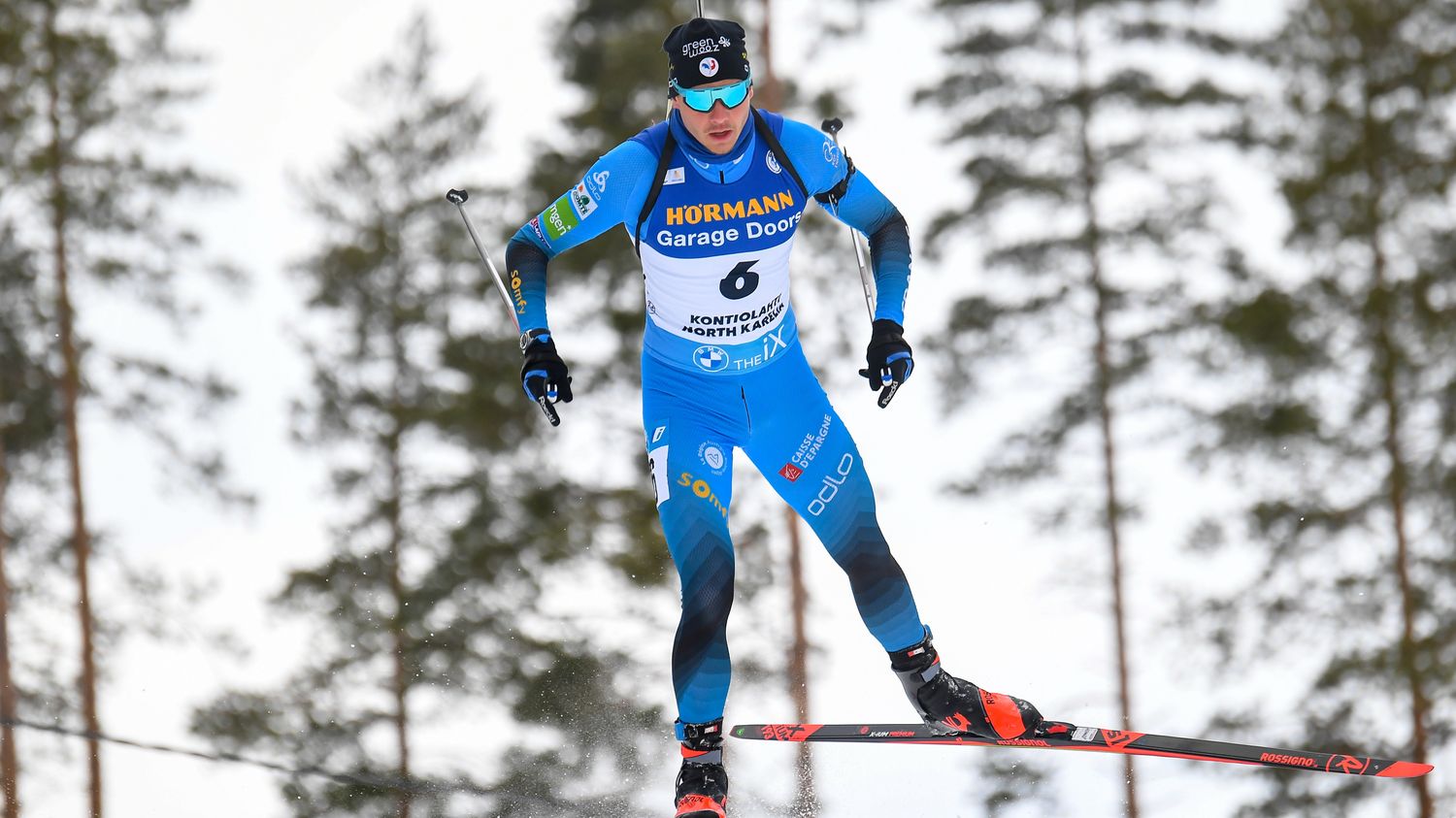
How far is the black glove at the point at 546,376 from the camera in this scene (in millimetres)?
5316

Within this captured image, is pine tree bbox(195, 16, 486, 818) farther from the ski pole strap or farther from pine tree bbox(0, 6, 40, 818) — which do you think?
the ski pole strap

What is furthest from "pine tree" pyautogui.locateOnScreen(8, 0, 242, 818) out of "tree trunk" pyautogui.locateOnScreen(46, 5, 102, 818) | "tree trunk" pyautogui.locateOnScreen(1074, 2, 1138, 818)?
"tree trunk" pyautogui.locateOnScreen(1074, 2, 1138, 818)

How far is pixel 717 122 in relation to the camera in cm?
526

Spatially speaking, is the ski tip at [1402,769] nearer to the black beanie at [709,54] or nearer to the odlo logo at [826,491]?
the odlo logo at [826,491]

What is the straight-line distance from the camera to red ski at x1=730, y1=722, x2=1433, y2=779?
6039 mm

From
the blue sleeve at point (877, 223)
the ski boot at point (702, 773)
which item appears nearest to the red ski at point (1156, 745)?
the ski boot at point (702, 773)

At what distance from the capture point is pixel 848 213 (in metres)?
5.90

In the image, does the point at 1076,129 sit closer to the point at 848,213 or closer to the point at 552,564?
the point at 552,564

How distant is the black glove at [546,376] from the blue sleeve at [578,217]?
0.15m

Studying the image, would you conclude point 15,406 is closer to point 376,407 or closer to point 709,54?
point 376,407

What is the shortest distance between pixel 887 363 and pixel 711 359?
Result: 746mm

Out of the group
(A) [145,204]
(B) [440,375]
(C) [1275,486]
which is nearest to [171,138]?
(A) [145,204]

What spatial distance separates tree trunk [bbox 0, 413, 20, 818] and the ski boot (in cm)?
1297

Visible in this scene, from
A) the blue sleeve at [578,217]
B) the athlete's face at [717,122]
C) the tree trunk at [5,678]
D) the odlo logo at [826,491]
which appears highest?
the tree trunk at [5,678]
